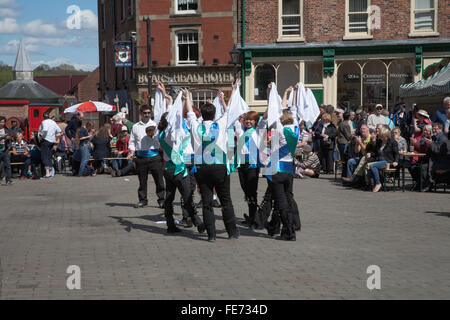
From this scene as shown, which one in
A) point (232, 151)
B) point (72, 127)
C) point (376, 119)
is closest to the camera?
point (232, 151)

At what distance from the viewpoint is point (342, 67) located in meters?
30.6

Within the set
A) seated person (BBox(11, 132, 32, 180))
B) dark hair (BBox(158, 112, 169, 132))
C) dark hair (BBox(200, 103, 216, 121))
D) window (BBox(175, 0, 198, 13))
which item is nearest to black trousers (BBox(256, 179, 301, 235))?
dark hair (BBox(200, 103, 216, 121))

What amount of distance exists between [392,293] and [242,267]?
6.19 ft

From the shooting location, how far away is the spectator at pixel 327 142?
19156mm

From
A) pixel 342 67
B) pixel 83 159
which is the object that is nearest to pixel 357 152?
pixel 83 159

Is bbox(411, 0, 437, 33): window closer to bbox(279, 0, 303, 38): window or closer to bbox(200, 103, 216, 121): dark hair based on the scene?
bbox(279, 0, 303, 38): window

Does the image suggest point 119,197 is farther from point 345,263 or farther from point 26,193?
point 345,263

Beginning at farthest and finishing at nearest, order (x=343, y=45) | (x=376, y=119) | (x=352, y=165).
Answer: (x=343, y=45), (x=376, y=119), (x=352, y=165)

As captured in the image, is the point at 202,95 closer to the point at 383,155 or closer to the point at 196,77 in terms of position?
the point at 196,77

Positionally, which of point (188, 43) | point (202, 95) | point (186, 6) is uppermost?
point (186, 6)

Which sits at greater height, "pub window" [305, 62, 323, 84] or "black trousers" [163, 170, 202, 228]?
"pub window" [305, 62, 323, 84]

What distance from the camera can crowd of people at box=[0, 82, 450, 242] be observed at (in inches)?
356

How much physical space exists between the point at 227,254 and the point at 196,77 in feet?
86.6

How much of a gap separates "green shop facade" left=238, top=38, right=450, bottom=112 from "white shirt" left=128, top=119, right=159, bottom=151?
18664 millimetres
